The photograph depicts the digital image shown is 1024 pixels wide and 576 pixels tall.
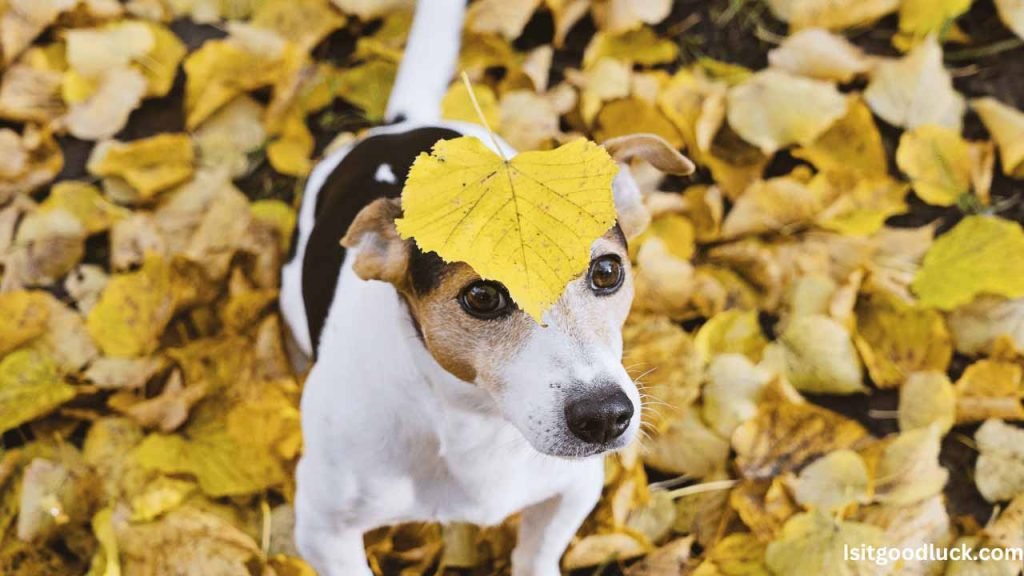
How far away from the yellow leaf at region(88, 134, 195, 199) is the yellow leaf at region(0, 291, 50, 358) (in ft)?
1.70

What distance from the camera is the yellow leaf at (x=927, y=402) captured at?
8.64ft

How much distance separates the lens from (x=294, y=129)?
132 inches

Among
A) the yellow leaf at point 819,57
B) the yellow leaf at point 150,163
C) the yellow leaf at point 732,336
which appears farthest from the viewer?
the yellow leaf at point 819,57

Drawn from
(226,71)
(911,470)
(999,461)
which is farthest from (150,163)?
(999,461)

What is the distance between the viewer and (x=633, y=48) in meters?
3.42

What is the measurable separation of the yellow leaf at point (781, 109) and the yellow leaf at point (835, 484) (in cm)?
107

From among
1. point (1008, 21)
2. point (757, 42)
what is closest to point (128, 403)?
point (757, 42)

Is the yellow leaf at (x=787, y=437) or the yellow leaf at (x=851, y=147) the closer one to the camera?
the yellow leaf at (x=787, y=437)

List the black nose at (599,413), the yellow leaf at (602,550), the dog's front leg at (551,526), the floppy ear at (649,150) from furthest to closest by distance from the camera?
the yellow leaf at (602,550) < the dog's front leg at (551,526) < the floppy ear at (649,150) < the black nose at (599,413)

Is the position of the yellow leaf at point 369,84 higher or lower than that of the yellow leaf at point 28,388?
higher

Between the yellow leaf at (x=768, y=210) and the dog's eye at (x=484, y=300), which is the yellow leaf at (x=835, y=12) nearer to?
the yellow leaf at (x=768, y=210)

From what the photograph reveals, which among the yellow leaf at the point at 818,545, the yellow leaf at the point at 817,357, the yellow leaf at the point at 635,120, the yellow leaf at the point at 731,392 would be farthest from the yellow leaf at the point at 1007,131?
the yellow leaf at the point at 818,545

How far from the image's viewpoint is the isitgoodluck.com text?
239cm

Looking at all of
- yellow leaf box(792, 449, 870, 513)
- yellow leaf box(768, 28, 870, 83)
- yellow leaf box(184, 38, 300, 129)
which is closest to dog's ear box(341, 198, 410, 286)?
yellow leaf box(792, 449, 870, 513)
